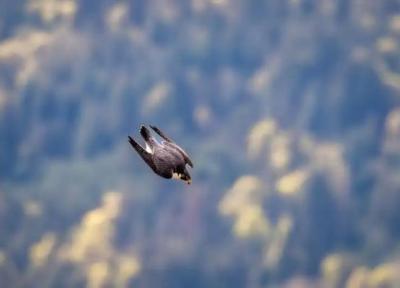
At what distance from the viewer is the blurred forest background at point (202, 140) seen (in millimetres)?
91375

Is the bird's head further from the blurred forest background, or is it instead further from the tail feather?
the blurred forest background

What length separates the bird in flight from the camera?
31.5ft

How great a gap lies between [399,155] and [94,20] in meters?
38.9

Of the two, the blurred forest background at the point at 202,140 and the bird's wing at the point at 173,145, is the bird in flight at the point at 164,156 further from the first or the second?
the blurred forest background at the point at 202,140

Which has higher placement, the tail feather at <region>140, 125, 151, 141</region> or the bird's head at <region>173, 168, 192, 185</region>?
the tail feather at <region>140, 125, 151, 141</region>

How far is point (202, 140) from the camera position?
105 meters

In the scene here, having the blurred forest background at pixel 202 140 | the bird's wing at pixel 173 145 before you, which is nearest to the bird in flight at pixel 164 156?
the bird's wing at pixel 173 145

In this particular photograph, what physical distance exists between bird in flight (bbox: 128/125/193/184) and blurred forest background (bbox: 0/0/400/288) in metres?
77.8

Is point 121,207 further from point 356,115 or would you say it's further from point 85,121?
point 356,115

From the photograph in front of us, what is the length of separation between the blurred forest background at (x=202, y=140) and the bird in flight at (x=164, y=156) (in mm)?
77789

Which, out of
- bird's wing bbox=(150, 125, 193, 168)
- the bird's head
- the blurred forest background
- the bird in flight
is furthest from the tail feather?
the blurred forest background

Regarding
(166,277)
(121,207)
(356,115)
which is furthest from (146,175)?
(356,115)

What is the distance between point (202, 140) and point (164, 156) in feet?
311

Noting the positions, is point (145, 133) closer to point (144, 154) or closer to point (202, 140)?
point (144, 154)
